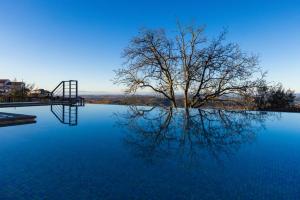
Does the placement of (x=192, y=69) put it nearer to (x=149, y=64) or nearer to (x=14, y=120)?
(x=149, y=64)

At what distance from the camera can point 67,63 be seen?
19.7 meters

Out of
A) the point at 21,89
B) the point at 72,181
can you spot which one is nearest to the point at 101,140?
the point at 72,181

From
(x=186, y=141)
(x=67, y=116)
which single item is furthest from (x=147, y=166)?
(x=67, y=116)

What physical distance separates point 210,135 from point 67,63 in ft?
59.4

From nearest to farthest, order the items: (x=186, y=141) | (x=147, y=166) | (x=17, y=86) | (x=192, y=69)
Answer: (x=147, y=166)
(x=186, y=141)
(x=192, y=69)
(x=17, y=86)

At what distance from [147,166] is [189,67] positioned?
9.70 m

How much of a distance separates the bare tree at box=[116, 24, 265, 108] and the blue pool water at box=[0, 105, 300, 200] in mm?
6704

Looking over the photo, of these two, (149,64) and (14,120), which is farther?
(149,64)

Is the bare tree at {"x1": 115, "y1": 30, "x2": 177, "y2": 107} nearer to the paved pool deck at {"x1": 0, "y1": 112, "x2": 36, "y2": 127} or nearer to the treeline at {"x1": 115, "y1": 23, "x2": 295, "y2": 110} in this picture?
the treeline at {"x1": 115, "y1": 23, "x2": 295, "y2": 110}

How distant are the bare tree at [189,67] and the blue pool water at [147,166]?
6.70 meters

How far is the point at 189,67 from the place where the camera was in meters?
11.7

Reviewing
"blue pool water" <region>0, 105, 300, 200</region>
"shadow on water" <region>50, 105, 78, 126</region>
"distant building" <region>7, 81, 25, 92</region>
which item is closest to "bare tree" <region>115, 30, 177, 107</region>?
"shadow on water" <region>50, 105, 78, 126</region>

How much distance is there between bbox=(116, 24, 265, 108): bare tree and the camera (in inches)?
436

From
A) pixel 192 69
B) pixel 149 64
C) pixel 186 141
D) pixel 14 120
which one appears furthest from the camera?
pixel 149 64
